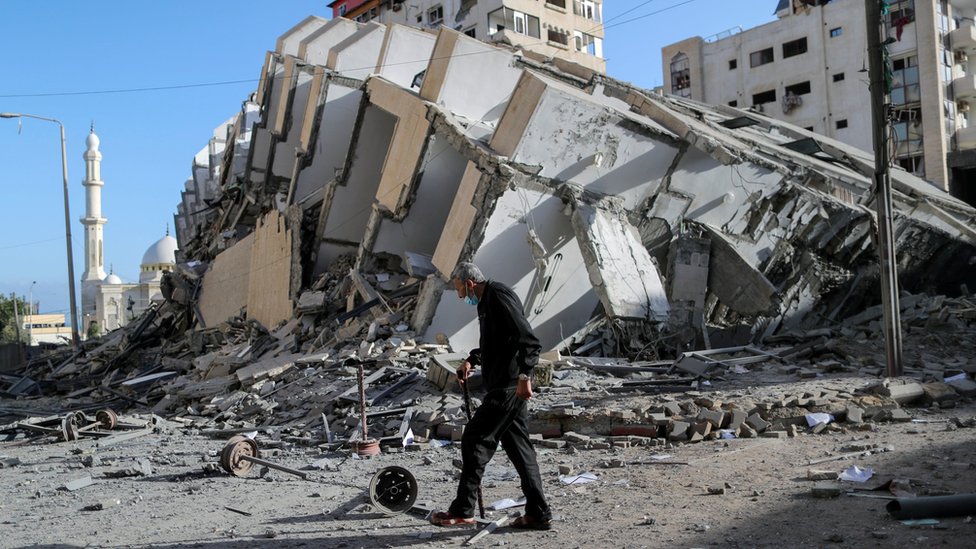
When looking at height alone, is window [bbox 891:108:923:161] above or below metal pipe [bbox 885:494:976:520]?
above

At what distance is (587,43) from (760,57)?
1122cm

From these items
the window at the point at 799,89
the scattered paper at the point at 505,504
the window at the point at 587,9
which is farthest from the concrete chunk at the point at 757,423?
the window at the point at 587,9

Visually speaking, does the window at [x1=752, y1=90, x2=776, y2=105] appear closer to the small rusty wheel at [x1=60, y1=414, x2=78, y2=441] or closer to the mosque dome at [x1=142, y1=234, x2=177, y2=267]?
the small rusty wheel at [x1=60, y1=414, x2=78, y2=441]

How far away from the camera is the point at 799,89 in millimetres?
37531

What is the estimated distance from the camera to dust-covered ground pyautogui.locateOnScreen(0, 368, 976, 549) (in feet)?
14.5

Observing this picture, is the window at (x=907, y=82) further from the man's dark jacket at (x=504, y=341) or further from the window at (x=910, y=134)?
the man's dark jacket at (x=504, y=341)

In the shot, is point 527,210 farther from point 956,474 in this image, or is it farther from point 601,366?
point 956,474

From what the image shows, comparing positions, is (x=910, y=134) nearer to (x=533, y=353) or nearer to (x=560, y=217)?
(x=560, y=217)

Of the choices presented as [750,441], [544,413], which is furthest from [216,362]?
[750,441]

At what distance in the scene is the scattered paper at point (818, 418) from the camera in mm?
7312

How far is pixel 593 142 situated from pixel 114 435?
7783 millimetres

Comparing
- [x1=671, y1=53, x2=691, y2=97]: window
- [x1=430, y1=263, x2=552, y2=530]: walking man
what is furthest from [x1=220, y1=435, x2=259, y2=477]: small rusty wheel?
[x1=671, y1=53, x2=691, y2=97]: window

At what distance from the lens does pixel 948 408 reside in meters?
8.14

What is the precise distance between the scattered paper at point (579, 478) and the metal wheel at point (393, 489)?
Answer: 1247mm
